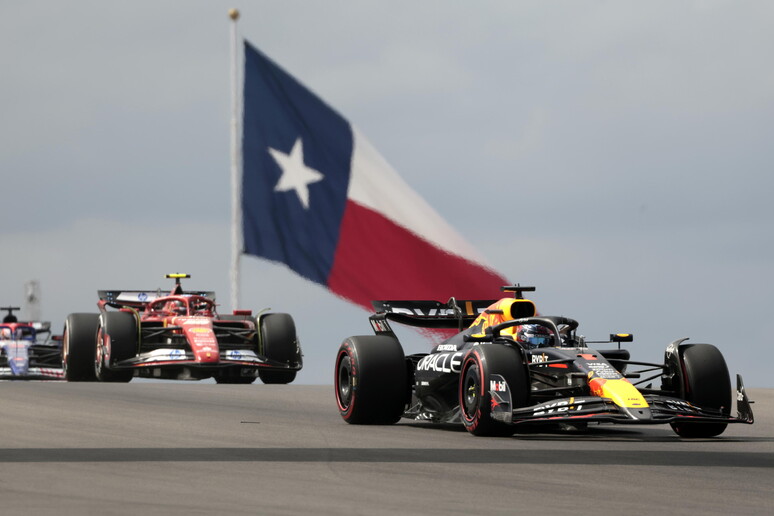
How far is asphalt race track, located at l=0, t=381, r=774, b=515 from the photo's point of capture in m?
9.54

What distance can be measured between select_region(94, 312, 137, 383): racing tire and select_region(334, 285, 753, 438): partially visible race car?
1233cm

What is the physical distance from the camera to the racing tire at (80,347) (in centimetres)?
3095

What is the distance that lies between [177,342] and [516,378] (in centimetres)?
1868

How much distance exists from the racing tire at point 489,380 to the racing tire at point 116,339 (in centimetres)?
1565

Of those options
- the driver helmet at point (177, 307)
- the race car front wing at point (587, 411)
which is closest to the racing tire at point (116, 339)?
the driver helmet at point (177, 307)

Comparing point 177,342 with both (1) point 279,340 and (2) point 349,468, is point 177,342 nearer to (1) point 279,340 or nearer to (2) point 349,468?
(1) point 279,340

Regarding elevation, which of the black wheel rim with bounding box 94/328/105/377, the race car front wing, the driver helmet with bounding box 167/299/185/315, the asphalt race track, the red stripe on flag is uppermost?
the red stripe on flag

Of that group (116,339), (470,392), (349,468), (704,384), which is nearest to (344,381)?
(470,392)

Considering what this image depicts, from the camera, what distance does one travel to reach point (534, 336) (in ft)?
53.5

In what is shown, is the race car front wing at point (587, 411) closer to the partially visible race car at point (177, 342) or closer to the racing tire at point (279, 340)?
the partially visible race car at point (177, 342)

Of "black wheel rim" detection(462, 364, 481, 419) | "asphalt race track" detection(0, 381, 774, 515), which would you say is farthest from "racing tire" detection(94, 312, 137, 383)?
"black wheel rim" detection(462, 364, 481, 419)

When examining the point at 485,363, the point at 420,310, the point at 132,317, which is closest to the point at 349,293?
the point at 132,317

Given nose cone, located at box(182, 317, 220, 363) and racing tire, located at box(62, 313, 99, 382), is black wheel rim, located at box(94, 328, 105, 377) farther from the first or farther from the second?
nose cone, located at box(182, 317, 220, 363)

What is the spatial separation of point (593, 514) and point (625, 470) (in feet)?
9.01
